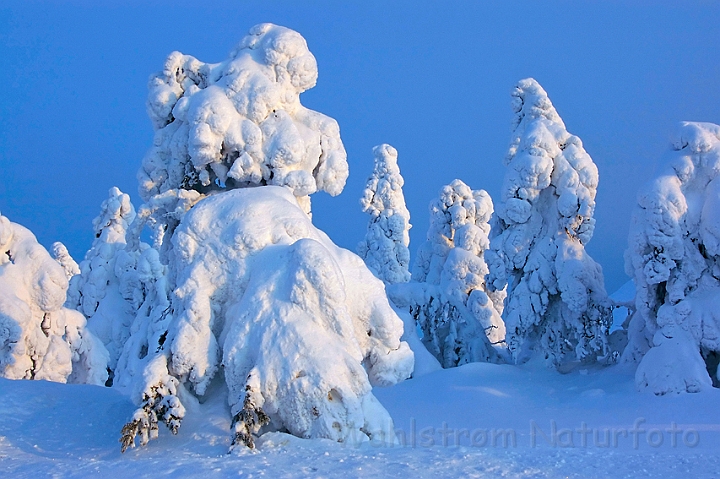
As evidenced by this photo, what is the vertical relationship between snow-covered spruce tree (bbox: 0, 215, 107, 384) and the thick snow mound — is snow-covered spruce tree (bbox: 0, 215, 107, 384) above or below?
above

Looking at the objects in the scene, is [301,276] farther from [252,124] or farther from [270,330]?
[252,124]

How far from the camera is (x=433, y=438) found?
8.73 m

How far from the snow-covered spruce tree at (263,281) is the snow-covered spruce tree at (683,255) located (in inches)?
233

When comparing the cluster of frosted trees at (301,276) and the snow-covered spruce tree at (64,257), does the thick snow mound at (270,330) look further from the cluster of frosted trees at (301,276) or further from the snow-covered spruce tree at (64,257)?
the snow-covered spruce tree at (64,257)

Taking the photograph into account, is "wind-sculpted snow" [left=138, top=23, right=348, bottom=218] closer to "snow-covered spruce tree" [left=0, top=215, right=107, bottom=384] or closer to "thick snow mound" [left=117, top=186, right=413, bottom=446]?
"thick snow mound" [left=117, top=186, right=413, bottom=446]

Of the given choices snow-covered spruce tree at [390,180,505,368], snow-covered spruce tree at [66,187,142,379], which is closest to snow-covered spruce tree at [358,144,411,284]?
snow-covered spruce tree at [390,180,505,368]

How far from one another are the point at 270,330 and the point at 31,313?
9096 millimetres

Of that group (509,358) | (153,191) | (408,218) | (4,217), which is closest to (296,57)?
(153,191)

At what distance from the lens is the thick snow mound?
23.0ft

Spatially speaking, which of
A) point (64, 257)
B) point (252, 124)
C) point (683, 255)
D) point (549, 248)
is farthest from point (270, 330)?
point (64, 257)

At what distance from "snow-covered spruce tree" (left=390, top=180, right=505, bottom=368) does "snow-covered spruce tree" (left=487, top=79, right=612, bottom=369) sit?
1835 mm

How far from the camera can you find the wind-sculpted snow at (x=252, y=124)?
10.5 metres

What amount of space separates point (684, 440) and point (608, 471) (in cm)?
391

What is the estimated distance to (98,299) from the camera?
23469 millimetres
